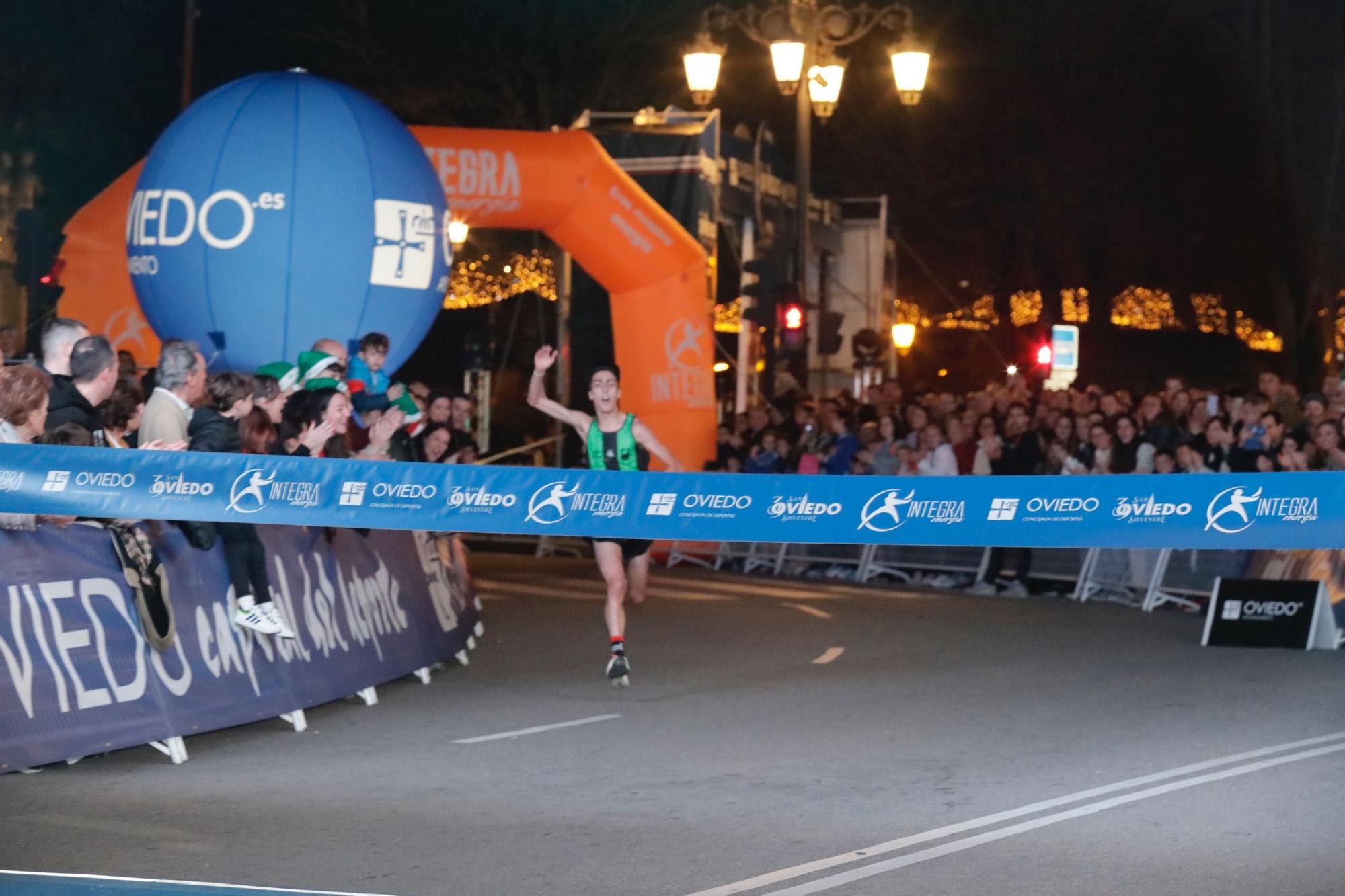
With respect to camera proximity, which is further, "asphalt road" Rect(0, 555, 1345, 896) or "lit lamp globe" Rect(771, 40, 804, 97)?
"lit lamp globe" Rect(771, 40, 804, 97)

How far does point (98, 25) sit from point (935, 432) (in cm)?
2287

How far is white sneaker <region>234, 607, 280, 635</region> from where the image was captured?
9.54m

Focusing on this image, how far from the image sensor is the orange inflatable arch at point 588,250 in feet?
60.7

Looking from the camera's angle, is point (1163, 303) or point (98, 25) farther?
point (1163, 303)

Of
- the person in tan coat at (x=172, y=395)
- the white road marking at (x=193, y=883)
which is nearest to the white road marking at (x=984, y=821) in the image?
the white road marking at (x=193, y=883)

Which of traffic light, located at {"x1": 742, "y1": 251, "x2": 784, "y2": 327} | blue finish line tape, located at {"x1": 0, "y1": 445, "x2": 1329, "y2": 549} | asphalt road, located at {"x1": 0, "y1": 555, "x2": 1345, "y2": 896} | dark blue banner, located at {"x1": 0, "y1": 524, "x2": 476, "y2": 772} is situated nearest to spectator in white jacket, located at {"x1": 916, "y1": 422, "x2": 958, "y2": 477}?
traffic light, located at {"x1": 742, "y1": 251, "x2": 784, "y2": 327}

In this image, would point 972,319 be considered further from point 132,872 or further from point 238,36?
point 132,872

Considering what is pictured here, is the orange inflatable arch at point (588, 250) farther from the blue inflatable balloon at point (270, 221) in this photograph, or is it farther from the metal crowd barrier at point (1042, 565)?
the blue inflatable balloon at point (270, 221)

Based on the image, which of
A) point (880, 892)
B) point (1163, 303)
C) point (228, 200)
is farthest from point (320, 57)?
point (880, 892)

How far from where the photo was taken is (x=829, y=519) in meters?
8.97

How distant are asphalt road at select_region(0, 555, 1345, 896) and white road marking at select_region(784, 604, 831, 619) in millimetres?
2602

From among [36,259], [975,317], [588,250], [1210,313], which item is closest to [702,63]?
[588,250]

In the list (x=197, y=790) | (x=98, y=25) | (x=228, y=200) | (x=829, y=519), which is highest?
(x=98, y=25)

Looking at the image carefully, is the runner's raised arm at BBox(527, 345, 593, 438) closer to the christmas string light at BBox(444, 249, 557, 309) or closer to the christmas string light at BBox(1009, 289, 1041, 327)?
the christmas string light at BBox(444, 249, 557, 309)
